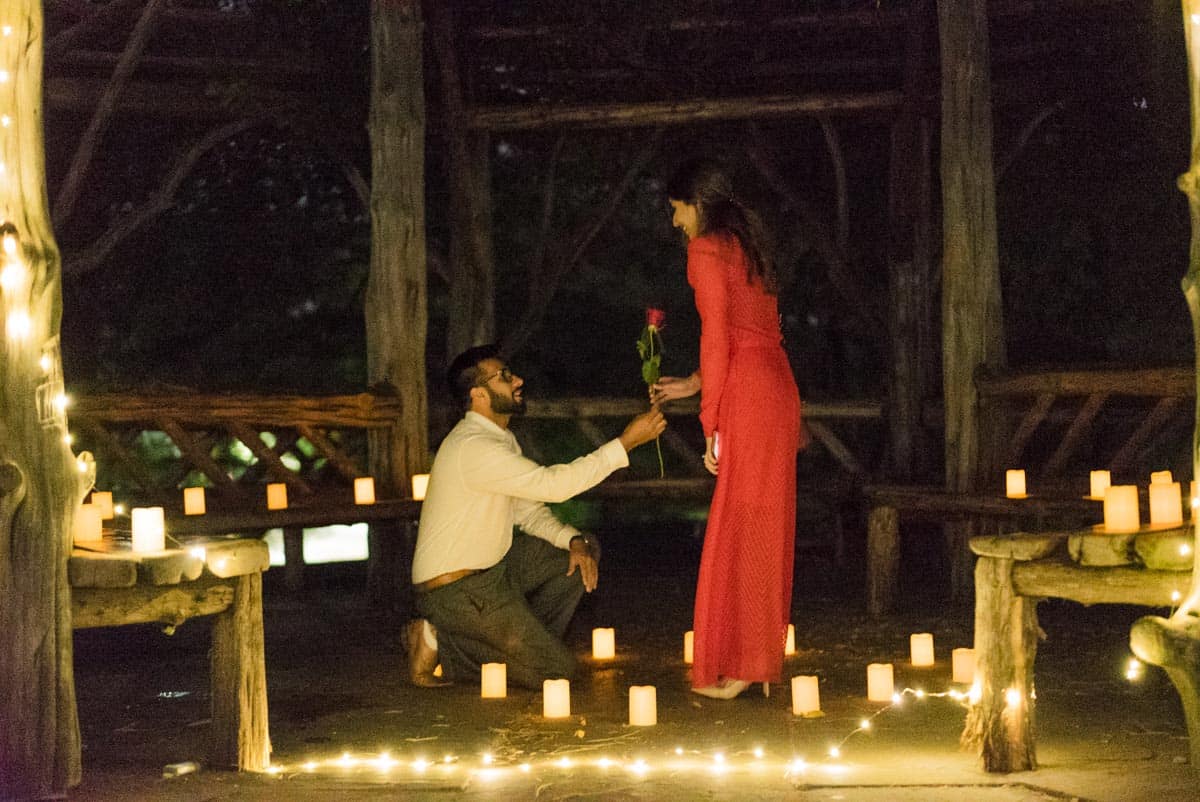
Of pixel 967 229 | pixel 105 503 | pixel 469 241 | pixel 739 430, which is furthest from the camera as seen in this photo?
pixel 469 241

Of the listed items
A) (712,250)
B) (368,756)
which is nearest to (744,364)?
(712,250)

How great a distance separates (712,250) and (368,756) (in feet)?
7.23

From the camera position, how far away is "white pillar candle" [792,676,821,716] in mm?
6152

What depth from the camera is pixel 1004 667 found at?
484 cm

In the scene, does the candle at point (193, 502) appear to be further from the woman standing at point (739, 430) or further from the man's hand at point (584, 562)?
the woman standing at point (739, 430)

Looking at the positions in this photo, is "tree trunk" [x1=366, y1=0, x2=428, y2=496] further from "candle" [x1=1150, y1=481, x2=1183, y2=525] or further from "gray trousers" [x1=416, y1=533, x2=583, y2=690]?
"candle" [x1=1150, y1=481, x2=1183, y2=525]

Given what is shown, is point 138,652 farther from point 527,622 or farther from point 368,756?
point 368,756

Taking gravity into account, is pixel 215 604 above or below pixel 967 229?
below

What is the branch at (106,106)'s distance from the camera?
9.70 m

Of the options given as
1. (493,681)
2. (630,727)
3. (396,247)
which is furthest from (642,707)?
(396,247)

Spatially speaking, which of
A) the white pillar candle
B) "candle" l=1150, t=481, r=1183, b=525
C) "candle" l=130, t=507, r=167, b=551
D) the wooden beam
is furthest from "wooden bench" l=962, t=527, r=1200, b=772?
the wooden beam

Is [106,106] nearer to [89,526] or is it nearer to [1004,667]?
[89,526]

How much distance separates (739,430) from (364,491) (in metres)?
3.35

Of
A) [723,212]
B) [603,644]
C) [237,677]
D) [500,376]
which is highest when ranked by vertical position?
[723,212]
